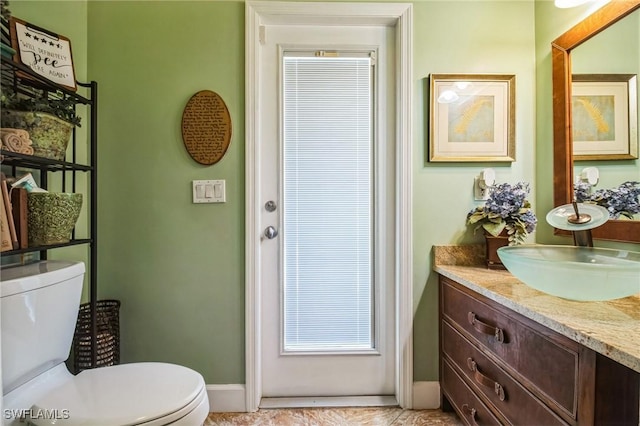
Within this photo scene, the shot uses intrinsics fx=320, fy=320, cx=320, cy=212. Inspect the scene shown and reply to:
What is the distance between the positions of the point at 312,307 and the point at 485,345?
80cm

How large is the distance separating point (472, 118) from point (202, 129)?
133 cm

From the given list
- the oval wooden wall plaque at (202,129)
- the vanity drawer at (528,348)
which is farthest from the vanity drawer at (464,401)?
the oval wooden wall plaque at (202,129)

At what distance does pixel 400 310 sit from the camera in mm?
1597

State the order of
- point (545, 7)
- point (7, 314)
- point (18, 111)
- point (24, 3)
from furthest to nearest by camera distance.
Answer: point (545, 7)
point (24, 3)
point (18, 111)
point (7, 314)

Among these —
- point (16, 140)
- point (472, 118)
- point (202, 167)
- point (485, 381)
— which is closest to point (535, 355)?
point (485, 381)

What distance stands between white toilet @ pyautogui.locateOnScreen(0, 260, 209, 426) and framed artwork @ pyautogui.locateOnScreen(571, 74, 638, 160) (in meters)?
1.72

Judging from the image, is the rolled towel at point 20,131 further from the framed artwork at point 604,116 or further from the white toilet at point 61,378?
the framed artwork at point 604,116

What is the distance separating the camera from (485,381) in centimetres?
112

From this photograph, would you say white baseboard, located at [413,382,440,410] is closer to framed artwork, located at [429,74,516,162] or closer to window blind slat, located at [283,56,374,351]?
window blind slat, located at [283,56,374,351]

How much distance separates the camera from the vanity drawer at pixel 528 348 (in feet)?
2.62

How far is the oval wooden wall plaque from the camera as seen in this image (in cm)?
155

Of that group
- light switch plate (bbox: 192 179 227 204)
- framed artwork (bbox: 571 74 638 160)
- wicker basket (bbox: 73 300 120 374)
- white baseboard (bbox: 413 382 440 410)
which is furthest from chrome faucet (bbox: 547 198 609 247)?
wicker basket (bbox: 73 300 120 374)

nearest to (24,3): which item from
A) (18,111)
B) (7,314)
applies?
(18,111)

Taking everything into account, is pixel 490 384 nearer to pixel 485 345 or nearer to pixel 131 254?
pixel 485 345
